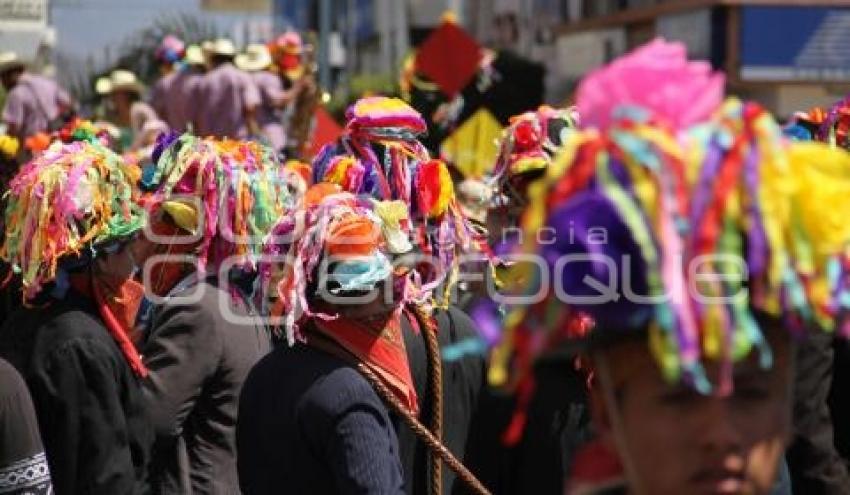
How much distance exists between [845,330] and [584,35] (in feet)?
68.5

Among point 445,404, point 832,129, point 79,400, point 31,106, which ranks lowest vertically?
point 31,106

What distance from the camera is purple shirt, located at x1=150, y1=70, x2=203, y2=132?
45.0 ft

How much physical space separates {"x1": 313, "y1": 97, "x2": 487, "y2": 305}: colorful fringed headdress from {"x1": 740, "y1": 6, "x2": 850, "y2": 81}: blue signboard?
442 inches

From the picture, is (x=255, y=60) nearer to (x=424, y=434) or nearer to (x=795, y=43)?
(x=795, y=43)

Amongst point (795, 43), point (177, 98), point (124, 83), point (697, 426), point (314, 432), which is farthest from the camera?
point (795, 43)

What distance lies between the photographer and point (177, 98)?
13.9 m

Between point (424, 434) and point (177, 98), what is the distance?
9.67 meters

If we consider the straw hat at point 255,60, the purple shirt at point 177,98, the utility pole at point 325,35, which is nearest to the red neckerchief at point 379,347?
the purple shirt at point 177,98

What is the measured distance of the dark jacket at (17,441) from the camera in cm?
413

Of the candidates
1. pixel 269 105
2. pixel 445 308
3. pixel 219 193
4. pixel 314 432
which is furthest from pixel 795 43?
pixel 314 432

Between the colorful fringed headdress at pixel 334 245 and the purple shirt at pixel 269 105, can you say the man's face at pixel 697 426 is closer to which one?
the colorful fringed headdress at pixel 334 245

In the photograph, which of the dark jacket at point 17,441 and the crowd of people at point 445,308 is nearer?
the crowd of people at point 445,308

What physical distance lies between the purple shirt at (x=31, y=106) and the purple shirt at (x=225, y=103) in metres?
1.38

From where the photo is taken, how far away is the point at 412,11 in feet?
116
